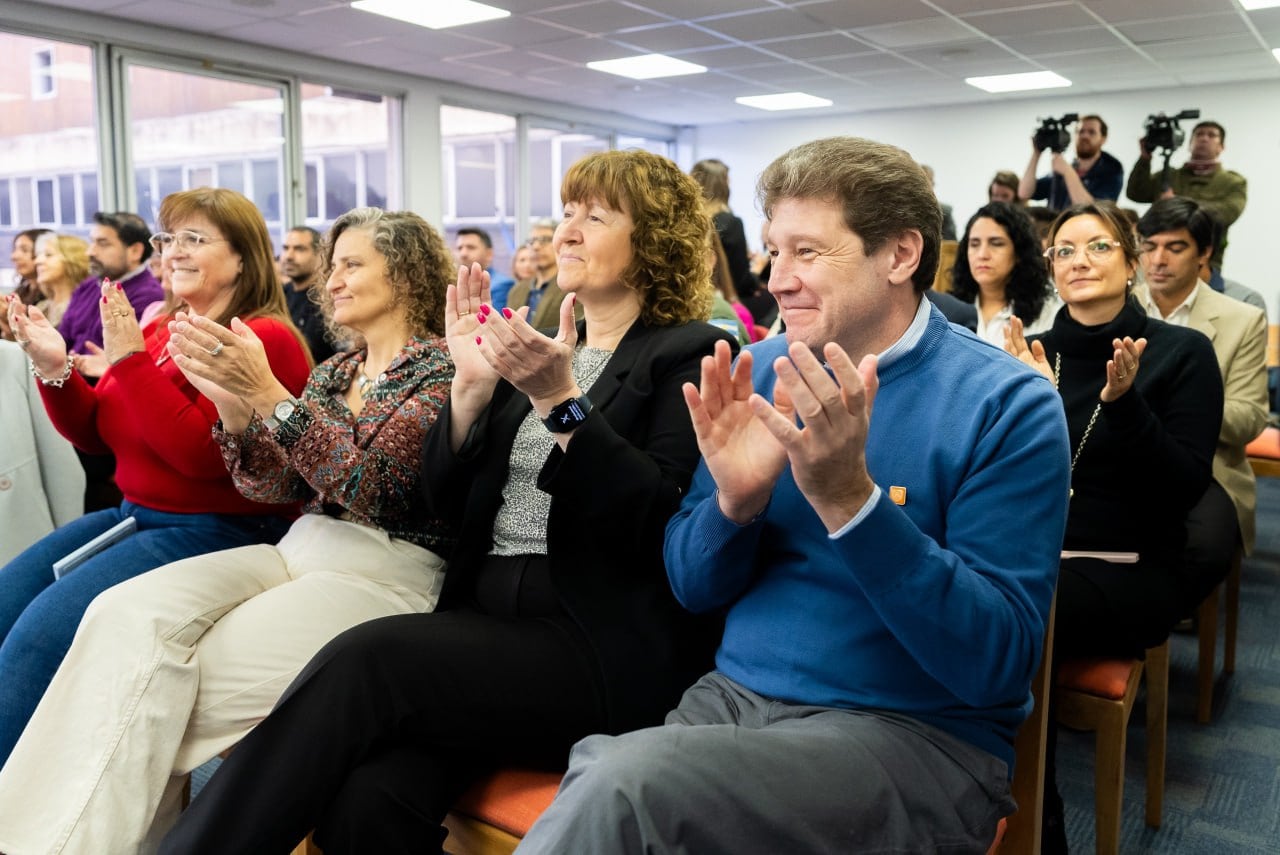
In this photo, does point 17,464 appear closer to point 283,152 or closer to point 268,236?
point 268,236

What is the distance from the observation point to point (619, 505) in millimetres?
1285

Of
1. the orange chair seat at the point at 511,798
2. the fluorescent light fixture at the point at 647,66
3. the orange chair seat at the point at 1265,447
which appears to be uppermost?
the fluorescent light fixture at the point at 647,66

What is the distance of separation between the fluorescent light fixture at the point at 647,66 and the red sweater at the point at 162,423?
6364mm

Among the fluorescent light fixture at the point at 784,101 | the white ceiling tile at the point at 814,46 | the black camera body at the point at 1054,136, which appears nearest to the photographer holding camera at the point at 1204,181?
the black camera body at the point at 1054,136

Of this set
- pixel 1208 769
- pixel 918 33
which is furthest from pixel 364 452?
pixel 918 33

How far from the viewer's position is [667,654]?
133cm

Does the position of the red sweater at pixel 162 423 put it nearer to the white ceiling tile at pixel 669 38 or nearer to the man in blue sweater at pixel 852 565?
the man in blue sweater at pixel 852 565

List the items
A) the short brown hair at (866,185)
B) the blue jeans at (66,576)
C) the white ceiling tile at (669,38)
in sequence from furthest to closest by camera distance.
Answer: the white ceiling tile at (669,38)
the blue jeans at (66,576)
the short brown hair at (866,185)

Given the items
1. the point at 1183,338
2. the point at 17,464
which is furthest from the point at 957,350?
the point at 17,464

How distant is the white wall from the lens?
869 centimetres

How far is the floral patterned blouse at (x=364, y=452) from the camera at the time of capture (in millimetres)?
1561

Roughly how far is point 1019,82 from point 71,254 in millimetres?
7604

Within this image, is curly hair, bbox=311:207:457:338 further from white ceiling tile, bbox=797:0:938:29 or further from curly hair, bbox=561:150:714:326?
white ceiling tile, bbox=797:0:938:29

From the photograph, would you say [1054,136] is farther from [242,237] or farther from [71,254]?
[71,254]
